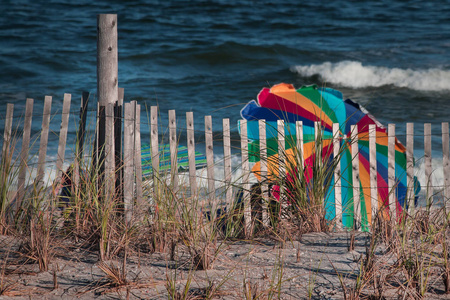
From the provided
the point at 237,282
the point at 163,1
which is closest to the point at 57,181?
the point at 237,282

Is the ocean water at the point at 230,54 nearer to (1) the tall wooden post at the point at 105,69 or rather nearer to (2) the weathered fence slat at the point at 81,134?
(2) the weathered fence slat at the point at 81,134

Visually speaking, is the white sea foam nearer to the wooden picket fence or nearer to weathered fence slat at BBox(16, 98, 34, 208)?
the wooden picket fence

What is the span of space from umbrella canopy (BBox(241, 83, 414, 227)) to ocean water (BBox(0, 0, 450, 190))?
3.44 m

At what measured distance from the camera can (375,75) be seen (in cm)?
1380

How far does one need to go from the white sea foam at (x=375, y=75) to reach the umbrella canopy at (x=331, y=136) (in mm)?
8941

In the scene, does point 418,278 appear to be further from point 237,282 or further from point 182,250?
point 182,250

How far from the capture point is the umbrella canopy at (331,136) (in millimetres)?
4227

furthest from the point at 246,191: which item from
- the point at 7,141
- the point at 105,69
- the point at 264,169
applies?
the point at 7,141

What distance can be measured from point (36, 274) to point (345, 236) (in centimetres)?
235

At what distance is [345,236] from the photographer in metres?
3.90

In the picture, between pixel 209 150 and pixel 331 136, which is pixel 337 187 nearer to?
pixel 331 136

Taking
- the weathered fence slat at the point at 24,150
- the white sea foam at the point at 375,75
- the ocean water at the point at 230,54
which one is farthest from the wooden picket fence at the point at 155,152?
the white sea foam at the point at 375,75

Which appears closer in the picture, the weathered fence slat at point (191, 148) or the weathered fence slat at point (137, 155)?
the weathered fence slat at point (137, 155)

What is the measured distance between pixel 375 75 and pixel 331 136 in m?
10.3
